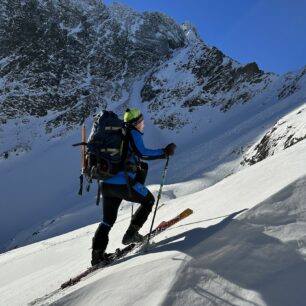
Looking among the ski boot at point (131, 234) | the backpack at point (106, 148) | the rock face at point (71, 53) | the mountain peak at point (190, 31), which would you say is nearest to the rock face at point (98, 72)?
the rock face at point (71, 53)

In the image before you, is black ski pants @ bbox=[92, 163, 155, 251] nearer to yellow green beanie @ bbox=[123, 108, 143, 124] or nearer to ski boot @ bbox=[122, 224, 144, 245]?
ski boot @ bbox=[122, 224, 144, 245]

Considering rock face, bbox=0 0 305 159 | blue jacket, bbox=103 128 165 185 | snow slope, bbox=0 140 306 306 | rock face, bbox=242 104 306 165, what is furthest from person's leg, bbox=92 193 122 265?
rock face, bbox=0 0 305 159

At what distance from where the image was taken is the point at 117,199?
5.30m

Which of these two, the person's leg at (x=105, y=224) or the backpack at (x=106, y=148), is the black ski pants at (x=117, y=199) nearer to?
the person's leg at (x=105, y=224)

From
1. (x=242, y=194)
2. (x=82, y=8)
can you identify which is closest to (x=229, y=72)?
(x=82, y=8)

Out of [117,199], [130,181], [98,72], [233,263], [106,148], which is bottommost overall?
[233,263]

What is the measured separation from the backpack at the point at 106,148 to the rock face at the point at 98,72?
4240 cm

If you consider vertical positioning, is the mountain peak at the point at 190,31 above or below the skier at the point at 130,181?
above

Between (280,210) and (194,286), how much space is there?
121 cm

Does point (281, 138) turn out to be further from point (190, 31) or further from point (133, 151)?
point (190, 31)

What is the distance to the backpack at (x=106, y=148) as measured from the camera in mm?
4945

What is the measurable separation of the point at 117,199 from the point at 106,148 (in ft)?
2.49

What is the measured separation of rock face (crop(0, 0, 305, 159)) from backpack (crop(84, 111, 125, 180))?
139 feet

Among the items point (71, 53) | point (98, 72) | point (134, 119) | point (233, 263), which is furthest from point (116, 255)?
point (71, 53)
